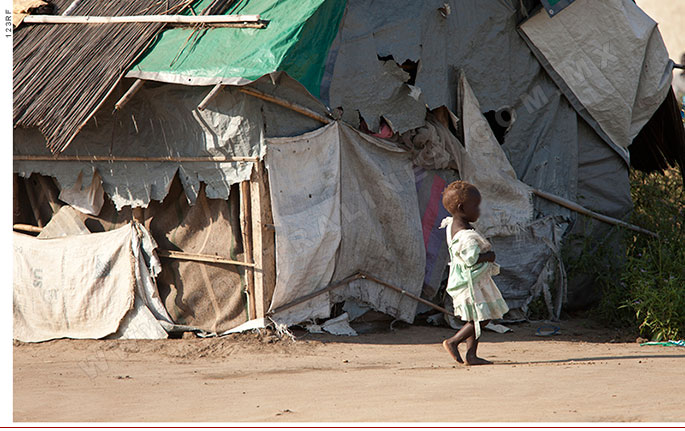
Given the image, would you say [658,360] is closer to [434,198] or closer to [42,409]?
[434,198]

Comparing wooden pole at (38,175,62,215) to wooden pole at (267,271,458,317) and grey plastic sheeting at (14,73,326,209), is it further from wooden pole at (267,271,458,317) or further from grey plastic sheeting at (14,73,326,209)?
wooden pole at (267,271,458,317)

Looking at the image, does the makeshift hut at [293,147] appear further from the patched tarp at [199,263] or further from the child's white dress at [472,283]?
the child's white dress at [472,283]

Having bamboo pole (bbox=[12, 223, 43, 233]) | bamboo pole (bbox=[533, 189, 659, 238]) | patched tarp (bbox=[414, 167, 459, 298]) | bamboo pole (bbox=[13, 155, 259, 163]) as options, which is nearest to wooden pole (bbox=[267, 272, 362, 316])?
patched tarp (bbox=[414, 167, 459, 298])

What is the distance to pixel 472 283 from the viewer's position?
218 inches

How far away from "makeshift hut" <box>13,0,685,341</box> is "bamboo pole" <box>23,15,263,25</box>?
0.07 feet

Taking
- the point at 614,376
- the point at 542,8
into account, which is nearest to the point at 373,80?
the point at 542,8

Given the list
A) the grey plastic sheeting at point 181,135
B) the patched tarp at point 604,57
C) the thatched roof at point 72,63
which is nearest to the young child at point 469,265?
the grey plastic sheeting at point 181,135

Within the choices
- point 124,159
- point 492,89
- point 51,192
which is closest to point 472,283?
point 492,89

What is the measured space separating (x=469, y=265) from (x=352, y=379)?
114 cm

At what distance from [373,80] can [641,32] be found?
10.8 ft

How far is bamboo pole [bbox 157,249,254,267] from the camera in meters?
6.74

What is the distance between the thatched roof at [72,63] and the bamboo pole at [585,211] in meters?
4.08

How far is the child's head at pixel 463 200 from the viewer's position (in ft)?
17.9

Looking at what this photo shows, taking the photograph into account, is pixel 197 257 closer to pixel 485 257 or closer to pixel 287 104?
pixel 287 104
